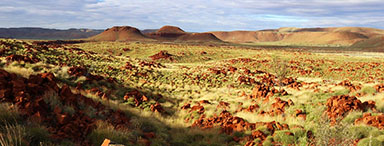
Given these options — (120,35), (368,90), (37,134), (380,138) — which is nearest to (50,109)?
(37,134)

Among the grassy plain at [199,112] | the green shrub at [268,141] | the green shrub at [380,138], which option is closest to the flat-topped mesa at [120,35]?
the grassy plain at [199,112]

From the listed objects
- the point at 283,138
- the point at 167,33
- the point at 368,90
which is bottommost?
the point at 283,138

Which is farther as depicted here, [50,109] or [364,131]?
[364,131]

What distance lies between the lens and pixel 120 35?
129750 millimetres

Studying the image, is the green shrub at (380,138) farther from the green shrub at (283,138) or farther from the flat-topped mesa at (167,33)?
the flat-topped mesa at (167,33)

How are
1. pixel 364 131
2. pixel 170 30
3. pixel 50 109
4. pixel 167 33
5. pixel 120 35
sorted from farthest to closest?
pixel 170 30, pixel 167 33, pixel 120 35, pixel 364 131, pixel 50 109

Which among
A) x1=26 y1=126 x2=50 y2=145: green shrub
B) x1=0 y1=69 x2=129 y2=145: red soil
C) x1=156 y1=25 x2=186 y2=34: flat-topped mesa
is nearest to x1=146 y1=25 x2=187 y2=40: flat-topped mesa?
x1=156 y1=25 x2=186 y2=34: flat-topped mesa

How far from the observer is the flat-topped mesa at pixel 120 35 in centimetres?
12550

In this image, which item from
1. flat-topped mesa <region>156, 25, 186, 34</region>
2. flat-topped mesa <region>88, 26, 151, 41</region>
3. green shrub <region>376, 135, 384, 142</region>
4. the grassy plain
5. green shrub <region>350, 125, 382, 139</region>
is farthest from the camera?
flat-topped mesa <region>156, 25, 186, 34</region>

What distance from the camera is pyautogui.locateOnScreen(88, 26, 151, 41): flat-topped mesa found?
412 ft

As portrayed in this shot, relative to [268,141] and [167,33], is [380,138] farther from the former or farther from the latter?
[167,33]

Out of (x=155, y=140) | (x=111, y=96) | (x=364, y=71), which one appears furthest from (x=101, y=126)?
(x=364, y=71)

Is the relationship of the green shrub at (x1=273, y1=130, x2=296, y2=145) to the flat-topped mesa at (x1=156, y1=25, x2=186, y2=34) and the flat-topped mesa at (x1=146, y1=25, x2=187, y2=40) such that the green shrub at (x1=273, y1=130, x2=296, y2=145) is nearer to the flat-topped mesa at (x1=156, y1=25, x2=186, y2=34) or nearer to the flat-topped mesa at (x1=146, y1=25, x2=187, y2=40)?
the flat-topped mesa at (x1=146, y1=25, x2=187, y2=40)

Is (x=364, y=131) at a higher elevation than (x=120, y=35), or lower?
lower
